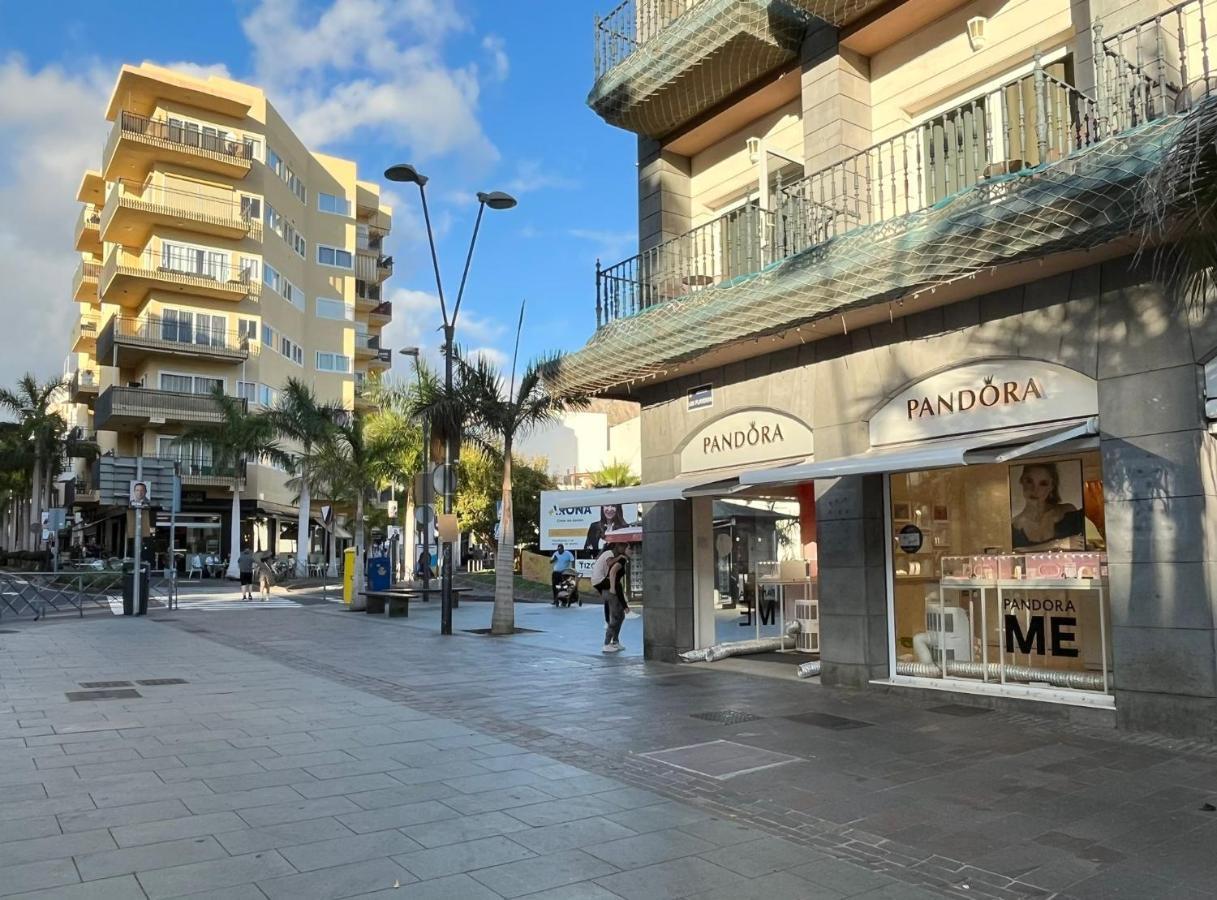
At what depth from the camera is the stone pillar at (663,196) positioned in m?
14.4

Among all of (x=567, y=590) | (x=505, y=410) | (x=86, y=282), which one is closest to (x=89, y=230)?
(x=86, y=282)

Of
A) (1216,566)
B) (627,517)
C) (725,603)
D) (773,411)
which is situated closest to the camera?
(1216,566)

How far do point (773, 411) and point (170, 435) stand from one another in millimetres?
44478

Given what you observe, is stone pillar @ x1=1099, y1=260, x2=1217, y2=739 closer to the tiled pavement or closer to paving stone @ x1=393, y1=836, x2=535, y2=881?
the tiled pavement

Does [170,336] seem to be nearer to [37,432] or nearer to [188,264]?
[188,264]

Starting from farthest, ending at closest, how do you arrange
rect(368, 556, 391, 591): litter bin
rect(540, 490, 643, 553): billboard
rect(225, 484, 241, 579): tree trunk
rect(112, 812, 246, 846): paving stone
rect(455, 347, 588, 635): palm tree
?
rect(225, 484, 241, 579): tree trunk, rect(540, 490, 643, 553): billboard, rect(368, 556, 391, 591): litter bin, rect(455, 347, 588, 635): palm tree, rect(112, 812, 246, 846): paving stone

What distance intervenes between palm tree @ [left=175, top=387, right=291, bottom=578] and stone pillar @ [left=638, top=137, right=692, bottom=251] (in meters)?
30.4

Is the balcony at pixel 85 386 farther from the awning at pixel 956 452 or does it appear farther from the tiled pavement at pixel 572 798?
the awning at pixel 956 452

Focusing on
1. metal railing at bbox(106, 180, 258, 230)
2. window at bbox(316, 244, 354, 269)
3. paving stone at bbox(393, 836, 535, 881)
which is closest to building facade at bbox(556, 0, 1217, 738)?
paving stone at bbox(393, 836, 535, 881)

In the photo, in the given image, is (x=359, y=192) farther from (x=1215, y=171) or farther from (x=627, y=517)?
(x=1215, y=171)

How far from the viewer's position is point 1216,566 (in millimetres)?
7566

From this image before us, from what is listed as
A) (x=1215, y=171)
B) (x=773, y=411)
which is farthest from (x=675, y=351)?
(x=1215, y=171)

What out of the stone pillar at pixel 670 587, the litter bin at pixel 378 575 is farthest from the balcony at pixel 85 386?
the stone pillar at pixel 670 587

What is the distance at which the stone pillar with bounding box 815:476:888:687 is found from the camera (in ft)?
34.6
